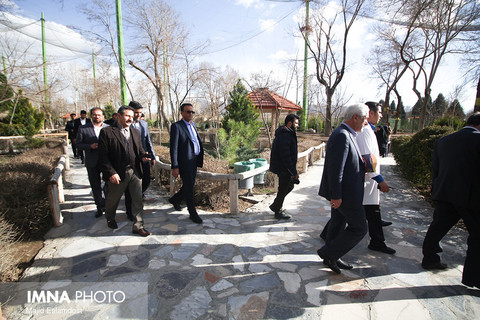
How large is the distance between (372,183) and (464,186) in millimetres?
846

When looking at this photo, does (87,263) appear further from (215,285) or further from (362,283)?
(362,283)

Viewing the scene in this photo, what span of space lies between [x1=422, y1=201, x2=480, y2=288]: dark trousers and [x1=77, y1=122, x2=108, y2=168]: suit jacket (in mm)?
4836

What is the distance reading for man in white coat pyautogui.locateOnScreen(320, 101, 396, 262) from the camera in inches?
111

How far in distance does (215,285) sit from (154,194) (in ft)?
11.6

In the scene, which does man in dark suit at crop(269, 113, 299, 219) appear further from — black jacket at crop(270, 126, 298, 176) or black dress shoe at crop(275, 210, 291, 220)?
black dress shoe at crop(275, 210, 291, 220)

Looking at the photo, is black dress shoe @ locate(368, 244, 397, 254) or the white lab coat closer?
the white lab coat

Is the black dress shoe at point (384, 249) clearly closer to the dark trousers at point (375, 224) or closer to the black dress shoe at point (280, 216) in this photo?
the dark trousers at point (375, 224)

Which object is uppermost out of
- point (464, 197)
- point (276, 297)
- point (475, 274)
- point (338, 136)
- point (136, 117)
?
point (136, 117)

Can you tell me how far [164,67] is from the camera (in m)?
12.5

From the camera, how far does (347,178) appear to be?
2402 mm

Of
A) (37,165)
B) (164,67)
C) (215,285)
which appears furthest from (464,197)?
(164,67)

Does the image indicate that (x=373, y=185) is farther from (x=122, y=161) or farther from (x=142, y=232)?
(x=122, y=161)

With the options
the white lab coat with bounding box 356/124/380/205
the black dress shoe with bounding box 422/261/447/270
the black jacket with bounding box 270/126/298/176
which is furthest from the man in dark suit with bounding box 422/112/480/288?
the black jacket with bounding box 270/126/298/176

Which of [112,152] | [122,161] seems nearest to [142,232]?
[122,161]
